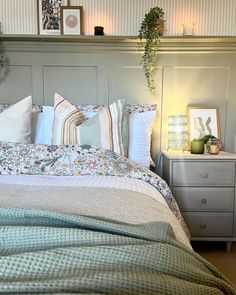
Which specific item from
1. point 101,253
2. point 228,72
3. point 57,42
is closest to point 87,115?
point 57,42

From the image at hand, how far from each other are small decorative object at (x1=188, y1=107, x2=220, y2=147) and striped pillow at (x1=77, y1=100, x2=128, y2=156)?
640mm

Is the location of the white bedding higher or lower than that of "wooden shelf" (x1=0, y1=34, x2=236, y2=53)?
lower

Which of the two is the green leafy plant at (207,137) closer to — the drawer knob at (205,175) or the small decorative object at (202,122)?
the small decorative object at (202,122)

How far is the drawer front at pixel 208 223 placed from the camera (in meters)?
2.14

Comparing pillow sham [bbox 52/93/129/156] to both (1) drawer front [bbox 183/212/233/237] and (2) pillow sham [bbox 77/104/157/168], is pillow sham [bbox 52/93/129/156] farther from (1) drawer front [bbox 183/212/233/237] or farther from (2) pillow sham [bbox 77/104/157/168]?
(1) drawer front [bbox 183/212/233/237]

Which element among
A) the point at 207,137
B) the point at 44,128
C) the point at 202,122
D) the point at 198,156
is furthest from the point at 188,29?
the point at 44,128

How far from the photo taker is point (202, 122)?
7.93ft

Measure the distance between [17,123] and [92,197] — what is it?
105 centimetres

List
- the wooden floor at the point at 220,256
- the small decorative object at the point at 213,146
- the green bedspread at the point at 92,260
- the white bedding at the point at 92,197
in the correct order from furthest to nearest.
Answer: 1. the small decorative object at the point at 213,146
2. the wooden floor at the point at 220,256
3. the white bedding at the point at 92,197
4. the green bedspread at the point at 92,260

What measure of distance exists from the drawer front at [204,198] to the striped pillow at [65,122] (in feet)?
2.79

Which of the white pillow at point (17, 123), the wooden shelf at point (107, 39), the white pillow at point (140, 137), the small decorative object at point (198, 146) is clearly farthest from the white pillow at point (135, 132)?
the wooden shelf at point (107, 39)

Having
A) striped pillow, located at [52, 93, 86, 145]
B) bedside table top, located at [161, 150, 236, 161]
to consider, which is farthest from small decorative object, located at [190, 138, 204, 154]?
striped pillow, located at [52, 93, 86, 145]

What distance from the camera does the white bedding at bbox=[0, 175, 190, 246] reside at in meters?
1.05

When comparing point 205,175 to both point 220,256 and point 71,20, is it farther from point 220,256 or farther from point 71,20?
point 71,20
